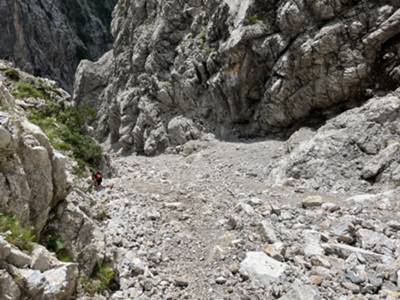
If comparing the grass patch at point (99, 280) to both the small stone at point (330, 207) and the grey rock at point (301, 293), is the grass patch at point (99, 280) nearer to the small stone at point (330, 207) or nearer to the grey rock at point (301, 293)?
the grey rock at point (301, 293)

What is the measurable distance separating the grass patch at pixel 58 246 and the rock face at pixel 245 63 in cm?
2418

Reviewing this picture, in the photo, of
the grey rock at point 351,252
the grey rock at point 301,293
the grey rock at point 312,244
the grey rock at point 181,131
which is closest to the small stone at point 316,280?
the grey rock at point 301,293

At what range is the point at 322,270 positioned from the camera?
11.6m

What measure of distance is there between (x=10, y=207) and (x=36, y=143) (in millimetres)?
2027

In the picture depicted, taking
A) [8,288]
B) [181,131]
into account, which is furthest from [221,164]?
[8,288]

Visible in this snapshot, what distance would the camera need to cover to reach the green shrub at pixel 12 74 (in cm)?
2466

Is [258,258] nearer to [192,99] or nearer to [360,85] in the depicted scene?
[360,85]

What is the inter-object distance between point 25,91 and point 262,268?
19.4 metres

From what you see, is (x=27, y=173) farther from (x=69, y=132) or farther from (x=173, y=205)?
(x=69, y=132)

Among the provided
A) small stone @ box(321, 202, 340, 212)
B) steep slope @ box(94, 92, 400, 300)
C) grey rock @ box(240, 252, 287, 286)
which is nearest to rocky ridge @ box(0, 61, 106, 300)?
steep slope @ box(94, 92, 400, 300)

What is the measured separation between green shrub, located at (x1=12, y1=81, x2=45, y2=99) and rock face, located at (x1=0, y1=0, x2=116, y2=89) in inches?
2499

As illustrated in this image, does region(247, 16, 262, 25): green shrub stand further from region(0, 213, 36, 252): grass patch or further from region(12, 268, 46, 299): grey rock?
region(12, 268, 46, 299): grey rock

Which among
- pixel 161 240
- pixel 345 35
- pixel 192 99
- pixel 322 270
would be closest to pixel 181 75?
pixel 192 99

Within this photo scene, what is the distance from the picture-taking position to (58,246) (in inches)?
392
